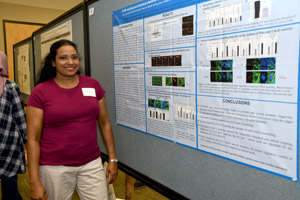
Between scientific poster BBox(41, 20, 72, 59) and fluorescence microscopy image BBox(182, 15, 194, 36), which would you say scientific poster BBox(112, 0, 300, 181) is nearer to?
fluorescence microscopy image BBox(182, 15, 194, 36)

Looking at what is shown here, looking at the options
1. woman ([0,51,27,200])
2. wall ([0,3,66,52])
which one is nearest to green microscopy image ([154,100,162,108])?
woman ([0,51,27,200])

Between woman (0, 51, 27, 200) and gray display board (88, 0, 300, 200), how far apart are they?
0.54 m

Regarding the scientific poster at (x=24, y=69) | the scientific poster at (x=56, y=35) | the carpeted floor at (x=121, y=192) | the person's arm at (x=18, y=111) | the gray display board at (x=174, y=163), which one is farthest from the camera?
the scientific poster at (x=24, y=69)

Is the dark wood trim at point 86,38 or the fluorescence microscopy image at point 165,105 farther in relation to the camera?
the dark wood trim at point 86,38

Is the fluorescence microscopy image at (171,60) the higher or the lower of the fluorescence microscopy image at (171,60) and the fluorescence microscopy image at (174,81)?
the higher

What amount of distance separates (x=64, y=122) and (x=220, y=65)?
32.3 inches

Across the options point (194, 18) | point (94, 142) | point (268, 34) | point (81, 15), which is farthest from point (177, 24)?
point (81, 15)

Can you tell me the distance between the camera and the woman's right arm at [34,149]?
3.86 feet

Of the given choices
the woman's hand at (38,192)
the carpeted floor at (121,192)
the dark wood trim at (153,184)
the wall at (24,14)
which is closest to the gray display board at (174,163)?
the dark wood trim at (153,184)

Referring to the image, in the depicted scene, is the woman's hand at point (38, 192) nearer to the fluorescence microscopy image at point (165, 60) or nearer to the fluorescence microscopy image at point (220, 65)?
the fluorescence microscopy image at point (165, 60)

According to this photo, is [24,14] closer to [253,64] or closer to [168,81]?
[168,81]

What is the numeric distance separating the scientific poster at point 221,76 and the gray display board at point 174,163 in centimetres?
5

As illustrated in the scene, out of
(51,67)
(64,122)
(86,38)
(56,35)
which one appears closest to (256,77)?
(64,122)

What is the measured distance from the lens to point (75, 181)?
1.31m
